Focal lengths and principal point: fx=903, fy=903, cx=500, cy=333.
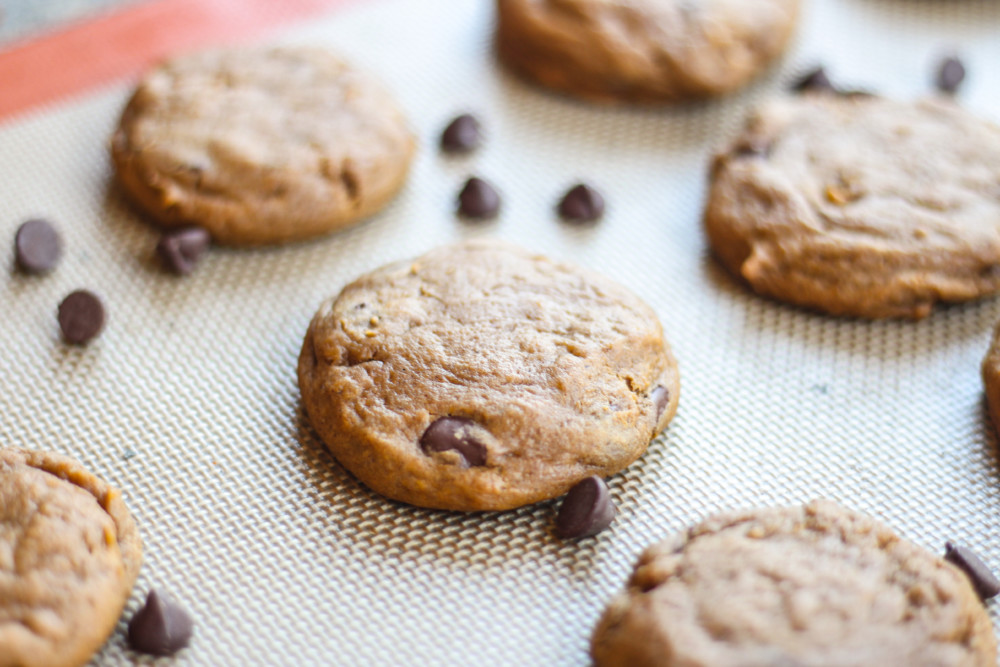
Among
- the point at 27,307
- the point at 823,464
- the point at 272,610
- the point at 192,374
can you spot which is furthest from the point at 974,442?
the point at 27,307

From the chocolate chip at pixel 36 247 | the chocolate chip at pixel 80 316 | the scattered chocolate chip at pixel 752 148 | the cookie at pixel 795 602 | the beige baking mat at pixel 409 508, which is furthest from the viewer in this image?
the scattered chocolate chip at pixel 752 148

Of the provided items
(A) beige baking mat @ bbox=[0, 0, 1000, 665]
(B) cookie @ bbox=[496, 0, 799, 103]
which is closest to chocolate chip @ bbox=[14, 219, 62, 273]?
(A) beige baking mat @ bbox=[0, 0, 1000, 665]

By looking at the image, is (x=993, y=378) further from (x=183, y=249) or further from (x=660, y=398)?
(x=183, y=249)

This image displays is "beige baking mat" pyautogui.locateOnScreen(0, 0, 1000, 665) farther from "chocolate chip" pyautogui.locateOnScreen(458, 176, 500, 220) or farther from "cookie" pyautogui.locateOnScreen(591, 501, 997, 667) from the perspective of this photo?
"cookie" pyautogui.locateOnScreen(591, 501, 997, 667)

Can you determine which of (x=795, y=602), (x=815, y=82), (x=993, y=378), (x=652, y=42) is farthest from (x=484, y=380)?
(x=815, y=82)

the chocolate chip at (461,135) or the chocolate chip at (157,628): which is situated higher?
the chocolate chip at (461,135)

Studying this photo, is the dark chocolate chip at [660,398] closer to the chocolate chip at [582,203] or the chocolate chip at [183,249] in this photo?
the chocolate chip at [582,203]

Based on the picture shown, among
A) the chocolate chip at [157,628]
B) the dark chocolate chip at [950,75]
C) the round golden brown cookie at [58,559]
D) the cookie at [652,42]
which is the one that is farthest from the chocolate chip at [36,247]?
the dark chocolate chip at [950,75]
